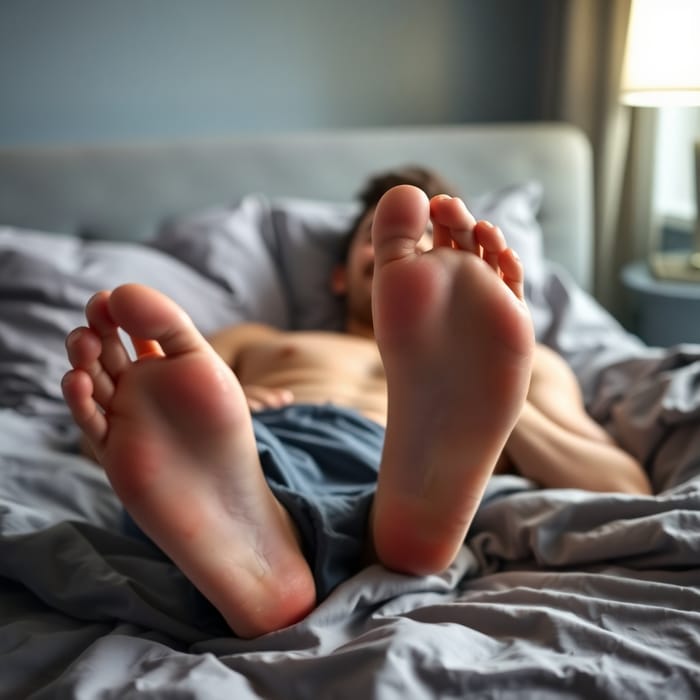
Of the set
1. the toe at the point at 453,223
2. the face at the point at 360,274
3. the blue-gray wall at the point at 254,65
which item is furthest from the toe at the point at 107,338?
the blue-gray wall at the point at 254,65

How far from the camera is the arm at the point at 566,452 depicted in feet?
3.81

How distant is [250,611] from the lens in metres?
Result: 0.86

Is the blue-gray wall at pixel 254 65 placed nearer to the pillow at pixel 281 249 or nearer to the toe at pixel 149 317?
the pillow at pixel 281 249

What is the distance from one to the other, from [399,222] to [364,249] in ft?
2.33

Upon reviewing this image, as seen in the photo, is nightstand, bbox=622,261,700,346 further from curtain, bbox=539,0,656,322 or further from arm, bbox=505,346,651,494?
arm, bbox=505,346,651,494

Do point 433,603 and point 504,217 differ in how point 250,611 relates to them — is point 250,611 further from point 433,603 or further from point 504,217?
point 504,217

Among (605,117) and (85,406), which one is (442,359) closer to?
(85,406)

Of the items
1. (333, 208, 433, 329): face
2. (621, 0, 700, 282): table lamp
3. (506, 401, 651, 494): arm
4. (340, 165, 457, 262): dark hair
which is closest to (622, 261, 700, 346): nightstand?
(621, 0, 700, 282): table lamp

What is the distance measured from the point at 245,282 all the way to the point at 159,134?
614 mm

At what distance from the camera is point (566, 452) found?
1.19 m

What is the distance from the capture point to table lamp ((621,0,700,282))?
1.74 m

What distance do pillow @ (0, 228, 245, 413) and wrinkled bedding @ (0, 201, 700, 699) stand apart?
82 millimetres

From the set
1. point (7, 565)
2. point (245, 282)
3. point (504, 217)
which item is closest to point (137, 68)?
point (245, 282)

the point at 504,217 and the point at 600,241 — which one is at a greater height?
the point at 504,217
